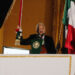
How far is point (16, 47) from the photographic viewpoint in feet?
6.09

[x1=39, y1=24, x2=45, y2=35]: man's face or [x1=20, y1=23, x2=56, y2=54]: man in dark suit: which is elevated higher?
[x1=39, y1=24, x2=45, y2=35]: man's face

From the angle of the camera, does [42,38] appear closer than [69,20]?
Yes

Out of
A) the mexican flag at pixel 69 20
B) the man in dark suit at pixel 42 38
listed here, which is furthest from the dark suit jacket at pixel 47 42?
the mexican flag at pixel 69 20

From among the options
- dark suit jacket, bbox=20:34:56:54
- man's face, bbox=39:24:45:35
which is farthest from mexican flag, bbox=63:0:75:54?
man's face, bbox=39:24:45:35

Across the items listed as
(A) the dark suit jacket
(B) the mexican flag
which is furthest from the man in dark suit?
(B) the mexican flag

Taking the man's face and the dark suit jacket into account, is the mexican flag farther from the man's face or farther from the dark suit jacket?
the man's face

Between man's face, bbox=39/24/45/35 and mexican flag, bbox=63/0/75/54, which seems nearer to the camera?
man's face, bbox=39/24/45/35

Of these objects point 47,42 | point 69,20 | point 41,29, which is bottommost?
point 47,42

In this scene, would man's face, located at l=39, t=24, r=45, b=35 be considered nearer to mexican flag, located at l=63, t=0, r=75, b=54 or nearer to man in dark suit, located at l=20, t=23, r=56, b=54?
man in dark suit, located at l=20, t=23, r=56, b=54

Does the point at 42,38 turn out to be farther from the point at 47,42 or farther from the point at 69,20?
the point at 69,20

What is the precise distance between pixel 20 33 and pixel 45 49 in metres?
0.37

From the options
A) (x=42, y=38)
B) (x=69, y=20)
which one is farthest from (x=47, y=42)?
(x=69, y=20)

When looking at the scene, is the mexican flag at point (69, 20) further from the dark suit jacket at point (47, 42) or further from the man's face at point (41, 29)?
the man's face at point (41, 29)
